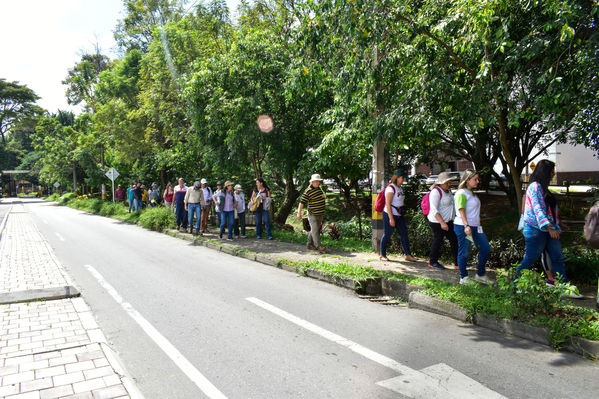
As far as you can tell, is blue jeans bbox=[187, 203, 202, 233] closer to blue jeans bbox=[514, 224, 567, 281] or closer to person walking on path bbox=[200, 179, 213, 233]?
person walking on path bbox=[200, 179, 213, 233]

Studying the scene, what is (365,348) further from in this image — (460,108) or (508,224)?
(508,224)

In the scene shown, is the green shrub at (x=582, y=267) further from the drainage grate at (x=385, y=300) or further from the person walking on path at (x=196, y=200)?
the person walking on path at (x=196, y=200)

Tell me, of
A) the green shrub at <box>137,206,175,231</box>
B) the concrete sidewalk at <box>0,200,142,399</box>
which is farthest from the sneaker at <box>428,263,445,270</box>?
the green shrub at <box>137,206,175,231</box>

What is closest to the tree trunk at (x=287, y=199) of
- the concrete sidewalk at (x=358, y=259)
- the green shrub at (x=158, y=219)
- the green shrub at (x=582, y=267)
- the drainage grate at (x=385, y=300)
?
the concrete sidewalk at (x=358, y=259)

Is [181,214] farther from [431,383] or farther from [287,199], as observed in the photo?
[431,383]

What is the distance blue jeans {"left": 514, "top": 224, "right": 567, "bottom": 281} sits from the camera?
5570 millimetres

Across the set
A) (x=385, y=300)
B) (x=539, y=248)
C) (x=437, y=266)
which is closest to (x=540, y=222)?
(x=539, y=248)

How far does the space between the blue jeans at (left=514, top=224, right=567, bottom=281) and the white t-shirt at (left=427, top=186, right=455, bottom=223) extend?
1.68 meters

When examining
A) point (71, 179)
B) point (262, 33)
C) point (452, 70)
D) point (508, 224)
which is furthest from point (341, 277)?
point (71, 179)

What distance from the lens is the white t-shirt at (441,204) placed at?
7.23 metres

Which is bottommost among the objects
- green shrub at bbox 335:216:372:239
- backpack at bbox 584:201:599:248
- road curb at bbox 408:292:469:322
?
road curb at bbox 408:292:469:322

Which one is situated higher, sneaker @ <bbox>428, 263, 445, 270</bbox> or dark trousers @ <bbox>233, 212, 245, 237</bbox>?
dark trousers @ <bbox>233, 212, 245, 237</bbox>

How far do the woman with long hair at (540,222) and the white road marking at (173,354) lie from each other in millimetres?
4271

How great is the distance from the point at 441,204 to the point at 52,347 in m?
6.20
